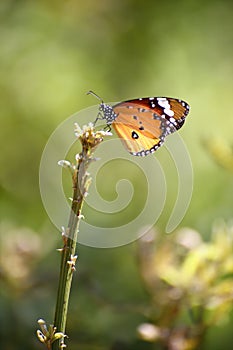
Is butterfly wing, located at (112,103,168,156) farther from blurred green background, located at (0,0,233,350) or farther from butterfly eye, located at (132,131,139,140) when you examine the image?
blurred green background, located at (0,0,233,350)

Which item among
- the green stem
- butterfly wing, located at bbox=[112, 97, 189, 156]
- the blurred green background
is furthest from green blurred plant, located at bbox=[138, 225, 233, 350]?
the green stem

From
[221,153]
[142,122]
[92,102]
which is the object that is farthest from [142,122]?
[92,102]

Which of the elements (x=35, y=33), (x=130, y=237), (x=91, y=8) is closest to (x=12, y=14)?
(x=35, y=33)

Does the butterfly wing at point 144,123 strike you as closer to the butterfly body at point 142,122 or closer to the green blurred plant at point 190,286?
the butterfly body at point 142,122

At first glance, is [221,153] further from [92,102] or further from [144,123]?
[92,102]

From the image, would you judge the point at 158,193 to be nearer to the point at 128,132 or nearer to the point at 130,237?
the point at 130,237
